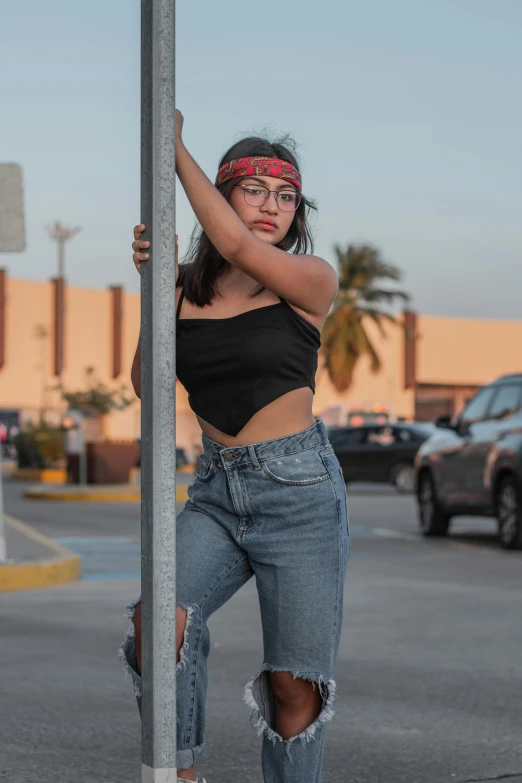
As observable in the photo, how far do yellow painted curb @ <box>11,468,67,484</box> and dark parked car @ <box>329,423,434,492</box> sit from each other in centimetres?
1213

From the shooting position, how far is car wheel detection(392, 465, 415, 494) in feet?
98.7

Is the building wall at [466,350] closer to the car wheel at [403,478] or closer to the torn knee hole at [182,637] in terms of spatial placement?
the car wheel at [403,478]

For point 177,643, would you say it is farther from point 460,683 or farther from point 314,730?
point 460,683

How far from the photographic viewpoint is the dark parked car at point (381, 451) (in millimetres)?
30281

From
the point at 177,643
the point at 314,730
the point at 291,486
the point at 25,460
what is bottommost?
the point at 25,460

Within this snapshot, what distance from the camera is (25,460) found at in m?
45.0

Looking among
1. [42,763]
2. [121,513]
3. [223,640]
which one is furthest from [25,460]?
[42,763]

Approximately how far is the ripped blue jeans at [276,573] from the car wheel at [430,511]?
13.1 m

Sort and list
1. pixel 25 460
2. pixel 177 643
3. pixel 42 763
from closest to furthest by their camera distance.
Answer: pixel 177 643
pixel 42 763
pixel 25 460

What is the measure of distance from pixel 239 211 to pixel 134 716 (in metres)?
2.88

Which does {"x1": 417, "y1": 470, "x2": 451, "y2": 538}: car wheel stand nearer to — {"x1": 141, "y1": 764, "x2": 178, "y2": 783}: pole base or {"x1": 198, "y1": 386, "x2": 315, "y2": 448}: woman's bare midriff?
{"x1": 198, "y1": 386, "x2": 315, "y2": 448}: woman's bare midriff

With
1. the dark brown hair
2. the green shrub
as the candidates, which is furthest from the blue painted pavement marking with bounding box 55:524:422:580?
the green shrub

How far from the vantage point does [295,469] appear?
373cm

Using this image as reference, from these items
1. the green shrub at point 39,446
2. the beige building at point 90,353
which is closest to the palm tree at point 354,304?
Result: the beige building at point 90,353
